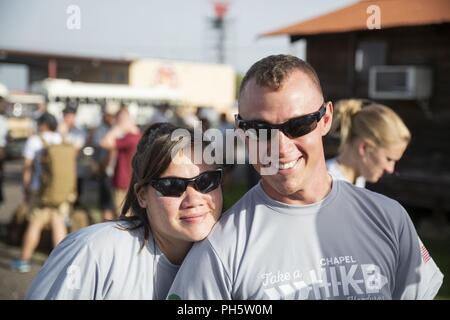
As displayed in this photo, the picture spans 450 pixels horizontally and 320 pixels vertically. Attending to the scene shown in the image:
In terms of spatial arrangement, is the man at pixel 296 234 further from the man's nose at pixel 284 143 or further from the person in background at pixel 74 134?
the person in background at pixel 74 134

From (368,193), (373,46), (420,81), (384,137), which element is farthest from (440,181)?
(368,193)

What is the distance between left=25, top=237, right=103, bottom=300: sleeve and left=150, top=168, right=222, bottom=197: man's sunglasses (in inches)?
11.7

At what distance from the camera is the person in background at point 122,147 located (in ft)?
22.4

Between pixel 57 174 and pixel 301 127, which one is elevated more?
pixel 301 127

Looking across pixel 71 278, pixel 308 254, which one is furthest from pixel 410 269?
pixel 71 278

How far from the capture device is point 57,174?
20.7 feet

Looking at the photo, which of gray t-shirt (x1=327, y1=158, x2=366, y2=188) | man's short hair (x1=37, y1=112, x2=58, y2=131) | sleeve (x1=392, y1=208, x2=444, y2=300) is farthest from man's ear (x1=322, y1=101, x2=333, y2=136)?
man's short hair (x1=37, y1=112, x2=58, y2=131)

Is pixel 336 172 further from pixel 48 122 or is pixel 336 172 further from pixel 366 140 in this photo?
pixel 48 122

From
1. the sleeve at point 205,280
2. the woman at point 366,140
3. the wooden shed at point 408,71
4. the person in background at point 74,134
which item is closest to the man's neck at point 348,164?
the woman at point 366,140

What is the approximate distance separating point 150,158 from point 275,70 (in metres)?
0.54

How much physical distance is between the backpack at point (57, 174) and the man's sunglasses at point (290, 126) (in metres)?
4.92

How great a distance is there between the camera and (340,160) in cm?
327
